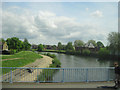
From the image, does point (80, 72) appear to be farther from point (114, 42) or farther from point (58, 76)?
point (114, 42)

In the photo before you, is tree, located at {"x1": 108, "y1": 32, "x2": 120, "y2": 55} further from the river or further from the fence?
the fence

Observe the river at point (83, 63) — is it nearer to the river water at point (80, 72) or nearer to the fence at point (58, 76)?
the river water at point (80, 72)

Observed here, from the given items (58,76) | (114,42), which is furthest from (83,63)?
(58,76)

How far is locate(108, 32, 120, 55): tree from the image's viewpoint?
33.0 meters

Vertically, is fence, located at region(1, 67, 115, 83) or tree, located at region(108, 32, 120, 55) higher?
tree, located at region(108, 32, 120, 55)

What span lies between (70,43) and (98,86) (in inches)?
3092

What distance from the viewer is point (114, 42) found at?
34.2 metres

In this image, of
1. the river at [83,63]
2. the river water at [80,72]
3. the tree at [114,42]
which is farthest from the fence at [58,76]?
the tree at [114,42]

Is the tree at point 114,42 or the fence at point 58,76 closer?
the fence at point 58,76

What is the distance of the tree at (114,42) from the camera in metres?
33.0

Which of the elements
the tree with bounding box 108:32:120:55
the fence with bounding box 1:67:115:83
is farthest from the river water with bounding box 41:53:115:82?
the tree with bounding box 108:32:120:55

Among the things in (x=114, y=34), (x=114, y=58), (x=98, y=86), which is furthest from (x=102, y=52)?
(x=98, y=86)

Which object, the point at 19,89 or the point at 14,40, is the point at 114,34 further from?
the point at 14,40

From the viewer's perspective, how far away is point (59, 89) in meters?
5.90
